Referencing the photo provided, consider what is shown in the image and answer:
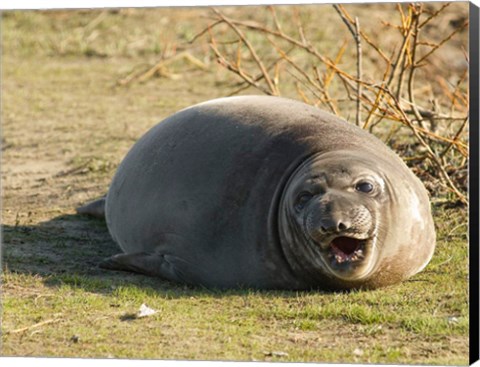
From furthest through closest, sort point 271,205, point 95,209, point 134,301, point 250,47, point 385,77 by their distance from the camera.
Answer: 1. point 250,47
2. point 95,209
3. point 385,77
4. point 271,205
5. point 134,301

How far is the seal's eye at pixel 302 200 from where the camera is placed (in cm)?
591

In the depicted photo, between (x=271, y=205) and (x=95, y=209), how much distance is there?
2133mm

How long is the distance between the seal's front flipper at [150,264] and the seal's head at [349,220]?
2.19 ft

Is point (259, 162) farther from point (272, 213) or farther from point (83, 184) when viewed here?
point (83, 184)

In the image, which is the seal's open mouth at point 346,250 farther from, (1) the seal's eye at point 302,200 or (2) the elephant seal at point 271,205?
(1) the seal's eye at point 302,200

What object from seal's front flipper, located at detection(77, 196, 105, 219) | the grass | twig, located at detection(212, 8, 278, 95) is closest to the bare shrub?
twig, located at detection(212, 8, 278, 95)

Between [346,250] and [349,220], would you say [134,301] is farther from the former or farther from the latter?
[349,220]

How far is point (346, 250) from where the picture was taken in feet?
19.0

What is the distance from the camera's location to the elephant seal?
5.83 meters

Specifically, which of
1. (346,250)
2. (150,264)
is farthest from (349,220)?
(150,264)

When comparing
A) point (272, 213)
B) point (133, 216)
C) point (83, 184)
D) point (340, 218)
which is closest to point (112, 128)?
point (83, 184)

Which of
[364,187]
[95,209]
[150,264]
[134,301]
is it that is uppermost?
[364,187]

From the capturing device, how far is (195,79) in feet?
41.9

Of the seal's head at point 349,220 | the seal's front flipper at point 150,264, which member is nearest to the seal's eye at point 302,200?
the seal's head at point 349,220
